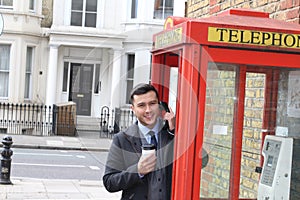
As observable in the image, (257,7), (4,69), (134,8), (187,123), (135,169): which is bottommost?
(135,169)

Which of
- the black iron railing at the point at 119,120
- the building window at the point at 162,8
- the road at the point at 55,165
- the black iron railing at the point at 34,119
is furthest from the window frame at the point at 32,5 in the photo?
the black iron railing at the point at 119,120

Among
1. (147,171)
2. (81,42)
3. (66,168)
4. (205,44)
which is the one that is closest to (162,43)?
(205,44)

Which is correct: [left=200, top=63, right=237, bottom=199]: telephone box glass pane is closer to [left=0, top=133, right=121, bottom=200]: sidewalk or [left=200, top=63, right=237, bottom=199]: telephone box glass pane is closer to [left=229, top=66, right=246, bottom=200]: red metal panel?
[left=229, top=66, right=246, bottom=200]: red metal panel

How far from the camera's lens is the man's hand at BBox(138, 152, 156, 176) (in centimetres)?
351

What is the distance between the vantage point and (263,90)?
4.20 m

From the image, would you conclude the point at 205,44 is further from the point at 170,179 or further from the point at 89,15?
the point at 89,15

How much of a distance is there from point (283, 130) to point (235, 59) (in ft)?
2.30

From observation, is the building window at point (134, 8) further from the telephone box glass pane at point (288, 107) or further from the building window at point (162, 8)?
the telephone box glass pane at point (288, 107)

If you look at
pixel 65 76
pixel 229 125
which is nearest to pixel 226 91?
pixel 229 125

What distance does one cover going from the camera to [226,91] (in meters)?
3.60

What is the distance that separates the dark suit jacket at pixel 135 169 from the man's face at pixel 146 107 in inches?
4.7

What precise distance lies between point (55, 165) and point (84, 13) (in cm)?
1021

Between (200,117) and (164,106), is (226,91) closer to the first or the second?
(200,117)

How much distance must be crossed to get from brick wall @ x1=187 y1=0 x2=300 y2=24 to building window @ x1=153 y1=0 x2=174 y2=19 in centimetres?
1684
